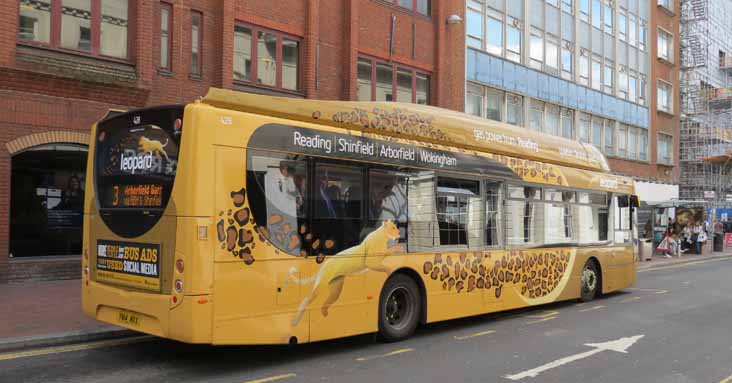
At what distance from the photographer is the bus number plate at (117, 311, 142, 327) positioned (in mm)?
6832

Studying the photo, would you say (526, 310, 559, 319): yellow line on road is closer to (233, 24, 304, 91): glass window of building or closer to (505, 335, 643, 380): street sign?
(505, 335, 643, 380): street sign

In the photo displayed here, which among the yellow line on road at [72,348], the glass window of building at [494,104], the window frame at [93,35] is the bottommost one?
the yellow line on road at [72,348]

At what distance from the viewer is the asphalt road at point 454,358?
267 inches

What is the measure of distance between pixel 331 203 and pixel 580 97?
2826cm

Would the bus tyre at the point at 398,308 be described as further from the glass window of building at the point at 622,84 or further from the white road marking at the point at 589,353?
the glass window of building at the point at 622,84

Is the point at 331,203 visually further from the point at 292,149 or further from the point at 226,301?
the point at 226,301

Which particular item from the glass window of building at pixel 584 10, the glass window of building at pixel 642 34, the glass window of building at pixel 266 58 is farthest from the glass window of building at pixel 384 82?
the glass window of building at pixel 642 34

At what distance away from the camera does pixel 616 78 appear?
36250 millimetres

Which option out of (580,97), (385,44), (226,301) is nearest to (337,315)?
(226,301)

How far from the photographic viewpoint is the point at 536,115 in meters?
29.7

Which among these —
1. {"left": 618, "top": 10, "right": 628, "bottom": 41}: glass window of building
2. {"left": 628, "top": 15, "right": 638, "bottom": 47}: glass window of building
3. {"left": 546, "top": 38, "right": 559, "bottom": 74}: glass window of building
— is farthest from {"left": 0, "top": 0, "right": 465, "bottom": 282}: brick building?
{"left": 628, "top": 15, "right": 638, "bottom": 47}: glass window of building

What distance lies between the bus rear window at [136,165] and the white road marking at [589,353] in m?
4.32

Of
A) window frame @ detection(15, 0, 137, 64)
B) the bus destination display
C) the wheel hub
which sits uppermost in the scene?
window frame @ detection(15, 0, 137, 64)

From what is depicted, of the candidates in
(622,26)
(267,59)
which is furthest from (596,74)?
(267,59)
